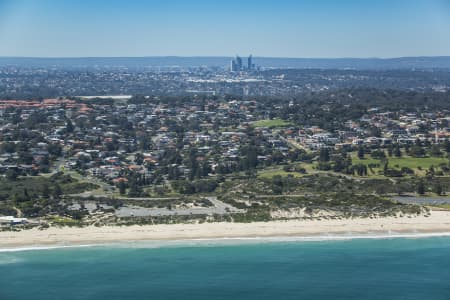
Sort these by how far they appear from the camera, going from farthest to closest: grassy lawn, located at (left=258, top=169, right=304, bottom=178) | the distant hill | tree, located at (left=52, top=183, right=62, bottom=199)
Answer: the distant hill, grassy lawn, located at (left=258, top=169, right=304, bottom=178), tree, located at (left=52, top=183, right=62, bottom=199)

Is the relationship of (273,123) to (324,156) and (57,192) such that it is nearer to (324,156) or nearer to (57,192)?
(324,156)

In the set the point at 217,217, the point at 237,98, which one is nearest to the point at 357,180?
the point at 217,217

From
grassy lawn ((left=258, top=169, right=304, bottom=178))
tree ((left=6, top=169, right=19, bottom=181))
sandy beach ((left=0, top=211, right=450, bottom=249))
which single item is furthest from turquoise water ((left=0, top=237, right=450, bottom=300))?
tree ((left=6, top=169, right=19, bottom=181))

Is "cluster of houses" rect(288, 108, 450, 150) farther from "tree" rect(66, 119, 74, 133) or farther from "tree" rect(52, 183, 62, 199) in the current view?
"tree" rect(52, 183, 62, 199)

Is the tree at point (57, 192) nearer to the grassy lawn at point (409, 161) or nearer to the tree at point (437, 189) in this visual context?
the grassy lawn at point (409, 161)

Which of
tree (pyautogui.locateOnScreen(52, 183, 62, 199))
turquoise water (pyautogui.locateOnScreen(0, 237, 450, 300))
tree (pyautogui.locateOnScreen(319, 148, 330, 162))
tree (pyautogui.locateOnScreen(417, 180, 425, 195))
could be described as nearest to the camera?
turquoise water (pyautogui.locateOnScreen(0, 237, 450, 300))

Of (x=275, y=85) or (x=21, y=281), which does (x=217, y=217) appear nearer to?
(x=21, y=281)

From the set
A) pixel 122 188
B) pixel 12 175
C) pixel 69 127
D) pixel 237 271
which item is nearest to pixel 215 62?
pixel 69 127
